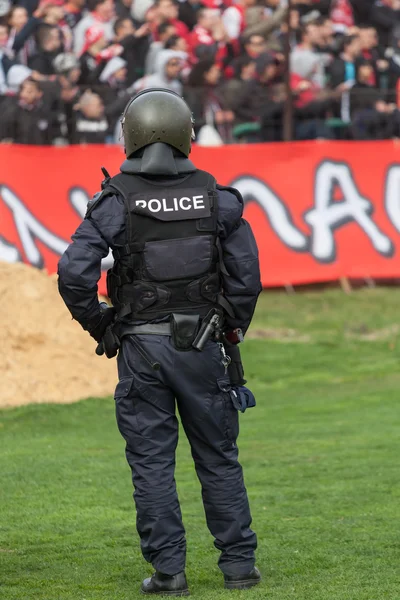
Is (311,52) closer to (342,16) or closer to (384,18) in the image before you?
(342,16)

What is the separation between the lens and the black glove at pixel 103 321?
5.13 m

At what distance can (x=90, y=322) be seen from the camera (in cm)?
512

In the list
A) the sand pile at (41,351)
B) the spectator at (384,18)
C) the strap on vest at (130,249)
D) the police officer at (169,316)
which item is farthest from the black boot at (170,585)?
the spectator at (384,18)

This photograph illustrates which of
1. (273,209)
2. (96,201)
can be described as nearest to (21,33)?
(273,209)

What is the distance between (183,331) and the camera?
16.5 ft

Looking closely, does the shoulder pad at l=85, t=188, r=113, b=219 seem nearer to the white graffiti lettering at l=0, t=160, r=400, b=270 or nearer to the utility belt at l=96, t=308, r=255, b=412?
the utility belt at l=96, t=308, r=255, b=412

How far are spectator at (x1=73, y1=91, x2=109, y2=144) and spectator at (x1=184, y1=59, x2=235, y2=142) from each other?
4.08 ft

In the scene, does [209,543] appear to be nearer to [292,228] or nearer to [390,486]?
[390,486]

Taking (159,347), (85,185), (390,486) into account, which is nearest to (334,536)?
(390,486)

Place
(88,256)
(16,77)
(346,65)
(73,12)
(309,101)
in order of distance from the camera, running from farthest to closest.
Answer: (346,65) → (309,101) → (73,12) → (16,77) → (88,256)

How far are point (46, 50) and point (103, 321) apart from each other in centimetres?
983

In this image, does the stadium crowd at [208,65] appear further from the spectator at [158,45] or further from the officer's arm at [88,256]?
the officer's arm at [88,256]

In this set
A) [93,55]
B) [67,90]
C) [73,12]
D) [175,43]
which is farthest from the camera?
[175,43]

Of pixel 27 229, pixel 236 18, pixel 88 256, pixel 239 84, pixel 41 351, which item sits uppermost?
pixel 88 256
